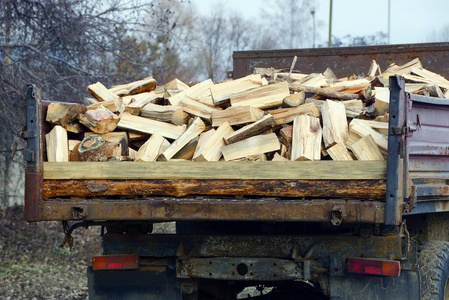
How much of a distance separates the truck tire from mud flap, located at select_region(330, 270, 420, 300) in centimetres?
32

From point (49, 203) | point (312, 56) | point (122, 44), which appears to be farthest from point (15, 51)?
point (49, 203)

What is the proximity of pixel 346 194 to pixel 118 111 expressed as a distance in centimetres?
205

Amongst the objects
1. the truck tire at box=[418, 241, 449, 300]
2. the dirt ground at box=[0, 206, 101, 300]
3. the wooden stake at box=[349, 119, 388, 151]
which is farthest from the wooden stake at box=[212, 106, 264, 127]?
the dirt ground at box=[0, 206, 101, 300]

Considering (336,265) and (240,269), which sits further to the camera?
(240,269)

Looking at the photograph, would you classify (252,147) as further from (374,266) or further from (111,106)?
(111,106)

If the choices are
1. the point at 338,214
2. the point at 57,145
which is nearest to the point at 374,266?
the point at 338,214

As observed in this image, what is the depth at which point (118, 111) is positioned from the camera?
19.9ft

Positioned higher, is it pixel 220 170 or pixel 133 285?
pixel 220 170

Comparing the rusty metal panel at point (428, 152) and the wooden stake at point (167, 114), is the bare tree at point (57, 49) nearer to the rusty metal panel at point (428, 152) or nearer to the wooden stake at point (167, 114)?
the wooden stake at point (167, 114)

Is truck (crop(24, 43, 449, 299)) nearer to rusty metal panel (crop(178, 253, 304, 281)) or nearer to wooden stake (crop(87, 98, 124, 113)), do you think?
rusty metal panel (crop(178, 253, 304, 281))

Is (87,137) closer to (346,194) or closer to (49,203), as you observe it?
(49,203)

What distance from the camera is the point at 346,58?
8.78 meters

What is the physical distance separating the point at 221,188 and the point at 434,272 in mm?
1692

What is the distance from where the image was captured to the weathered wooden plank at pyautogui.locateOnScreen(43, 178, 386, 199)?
4898mm
